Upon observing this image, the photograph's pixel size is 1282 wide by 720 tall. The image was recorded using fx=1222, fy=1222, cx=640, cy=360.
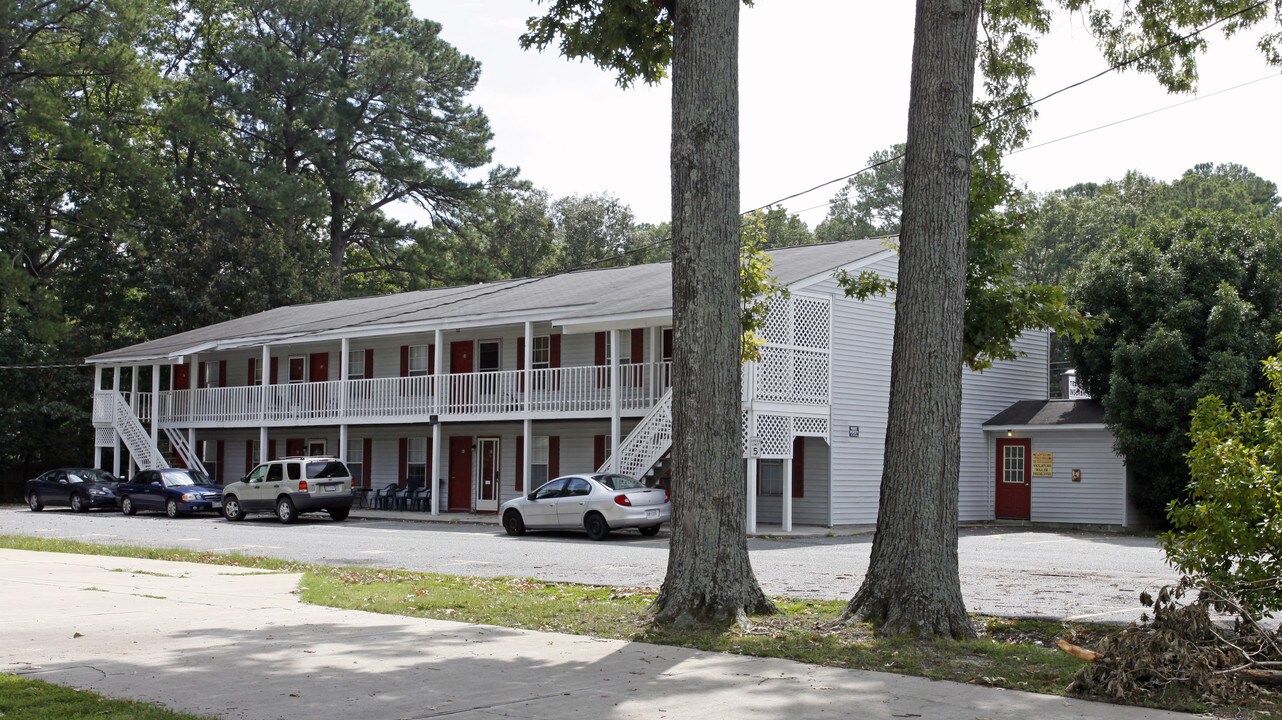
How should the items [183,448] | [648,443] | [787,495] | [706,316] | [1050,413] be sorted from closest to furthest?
[706,316]
[648,443]
[787,495]
[1050,413]
[183,448]

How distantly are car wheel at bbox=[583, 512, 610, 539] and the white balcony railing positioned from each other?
459 centimetres

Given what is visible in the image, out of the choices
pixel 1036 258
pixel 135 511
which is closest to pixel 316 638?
pixel 135 511

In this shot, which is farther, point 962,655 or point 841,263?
point 841,263

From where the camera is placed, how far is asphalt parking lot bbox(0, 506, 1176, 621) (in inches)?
581

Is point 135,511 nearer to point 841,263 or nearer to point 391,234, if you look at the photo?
point 841,263

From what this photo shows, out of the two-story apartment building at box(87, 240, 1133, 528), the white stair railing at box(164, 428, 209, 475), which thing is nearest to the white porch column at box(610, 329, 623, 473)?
the two-story apartment building at box(87, 240, 1133, 528)

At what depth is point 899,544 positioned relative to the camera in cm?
1083

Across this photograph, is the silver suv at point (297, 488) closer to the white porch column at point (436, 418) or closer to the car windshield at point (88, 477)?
the white porch column at point (436, 418)

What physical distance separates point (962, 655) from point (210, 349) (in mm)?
33919

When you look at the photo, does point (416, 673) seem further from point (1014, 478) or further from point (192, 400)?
point (192, 400)

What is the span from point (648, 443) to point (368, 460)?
14666 millimetres

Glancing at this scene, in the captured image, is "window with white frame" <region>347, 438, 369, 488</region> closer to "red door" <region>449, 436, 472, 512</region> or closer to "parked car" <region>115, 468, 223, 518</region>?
"red door" <region>449, 436, 472, 512</region>

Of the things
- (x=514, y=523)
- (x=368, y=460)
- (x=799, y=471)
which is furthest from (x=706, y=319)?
(x=368, y=460)

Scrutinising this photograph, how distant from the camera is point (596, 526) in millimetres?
24453
